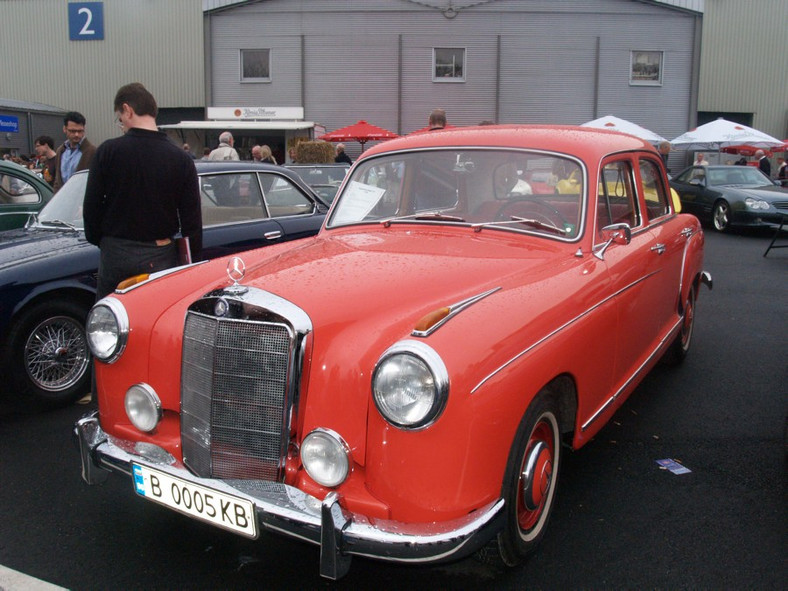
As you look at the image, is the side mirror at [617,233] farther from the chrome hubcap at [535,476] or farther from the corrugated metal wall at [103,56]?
the corrugated metal wall at [103,56]

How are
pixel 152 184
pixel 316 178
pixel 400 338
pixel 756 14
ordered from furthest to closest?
pixel 756 14 < pixel 316 178 < pixel 152 184 < pixel 400 338

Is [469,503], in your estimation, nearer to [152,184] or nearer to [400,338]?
[400,338]

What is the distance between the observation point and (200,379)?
2.63 metres

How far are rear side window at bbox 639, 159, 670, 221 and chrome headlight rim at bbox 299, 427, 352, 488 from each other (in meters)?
2.78

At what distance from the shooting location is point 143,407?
284 centimetres

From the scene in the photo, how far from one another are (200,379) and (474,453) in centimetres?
106

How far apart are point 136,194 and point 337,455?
224 cm

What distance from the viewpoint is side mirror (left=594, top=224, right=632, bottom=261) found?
3403 mm

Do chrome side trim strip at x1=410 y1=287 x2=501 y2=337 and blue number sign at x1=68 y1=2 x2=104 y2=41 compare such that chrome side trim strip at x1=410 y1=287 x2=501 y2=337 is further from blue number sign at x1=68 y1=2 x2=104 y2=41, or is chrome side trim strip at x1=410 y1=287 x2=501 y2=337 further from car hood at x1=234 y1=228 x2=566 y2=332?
blue number sign at x1=68 y1=2 x2=104 y2=41

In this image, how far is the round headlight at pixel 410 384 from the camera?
220 cm

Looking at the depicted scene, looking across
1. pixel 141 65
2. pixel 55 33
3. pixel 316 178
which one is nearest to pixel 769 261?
pixel 316 178

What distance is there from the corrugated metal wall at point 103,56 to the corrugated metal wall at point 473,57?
5.83 ft

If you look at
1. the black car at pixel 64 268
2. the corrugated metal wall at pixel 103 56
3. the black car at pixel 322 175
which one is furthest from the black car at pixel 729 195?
the corrugated metal wall at pixel 103 56

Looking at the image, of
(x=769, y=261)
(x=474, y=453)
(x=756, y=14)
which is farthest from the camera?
(x=756, y=14)
